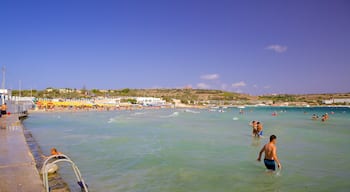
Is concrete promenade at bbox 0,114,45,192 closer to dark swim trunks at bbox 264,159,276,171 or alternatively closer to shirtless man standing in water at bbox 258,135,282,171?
shirtless man standing in water at bbox 258,135,282,171

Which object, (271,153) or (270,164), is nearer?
(271,153)

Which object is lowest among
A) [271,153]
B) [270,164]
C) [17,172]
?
[270,164]

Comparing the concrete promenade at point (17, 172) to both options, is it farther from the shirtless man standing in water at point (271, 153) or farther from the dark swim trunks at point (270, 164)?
the dark swim trunks at point (270, 164)

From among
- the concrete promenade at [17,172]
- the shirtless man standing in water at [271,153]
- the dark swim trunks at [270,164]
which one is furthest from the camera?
the dark swim trunks at [270,164]

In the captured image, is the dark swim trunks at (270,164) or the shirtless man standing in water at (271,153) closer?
the shirtless man standing in water at (271,153)

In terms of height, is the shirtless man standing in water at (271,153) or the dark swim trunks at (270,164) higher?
the shirtless man standing in water at (271,153)

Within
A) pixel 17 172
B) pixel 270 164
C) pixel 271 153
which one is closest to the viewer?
pixel 17 172

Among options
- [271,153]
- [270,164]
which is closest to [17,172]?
[271,153]

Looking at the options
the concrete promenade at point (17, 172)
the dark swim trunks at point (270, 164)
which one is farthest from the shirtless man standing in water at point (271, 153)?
the concrete promenade at point (17, 172)

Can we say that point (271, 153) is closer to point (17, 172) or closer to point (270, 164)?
point (270, 164)

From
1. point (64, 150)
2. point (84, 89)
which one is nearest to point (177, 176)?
point (64, 150)

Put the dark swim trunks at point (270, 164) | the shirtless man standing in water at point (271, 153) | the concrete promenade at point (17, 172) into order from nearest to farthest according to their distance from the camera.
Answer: the concrete promenade at point (17, 172) → the shirtless man standing in water at point (271, 153) → the dark swim trunks at point (270, 164)

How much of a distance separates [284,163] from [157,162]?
190 inches

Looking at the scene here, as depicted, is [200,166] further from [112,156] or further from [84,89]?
[84,89]
